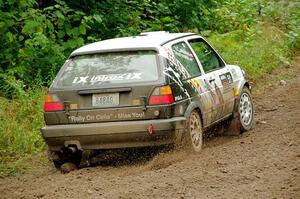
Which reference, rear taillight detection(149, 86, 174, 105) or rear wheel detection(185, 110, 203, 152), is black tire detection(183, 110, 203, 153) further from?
rear taillight detection(149, 86, 174, 105)

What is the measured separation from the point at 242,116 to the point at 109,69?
272 centimetres

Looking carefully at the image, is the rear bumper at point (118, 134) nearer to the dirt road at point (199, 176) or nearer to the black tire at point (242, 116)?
the dirt road at point (199, 176)

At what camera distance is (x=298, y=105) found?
34.6 ft

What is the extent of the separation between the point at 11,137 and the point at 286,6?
47.2 feet

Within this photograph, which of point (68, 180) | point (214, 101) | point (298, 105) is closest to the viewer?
point (68, 180)

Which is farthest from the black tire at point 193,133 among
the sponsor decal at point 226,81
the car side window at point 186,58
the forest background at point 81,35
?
the forest background at point 81,35

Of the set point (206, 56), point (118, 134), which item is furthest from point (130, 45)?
point (206, 56)

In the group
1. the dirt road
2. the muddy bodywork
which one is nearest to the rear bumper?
the muddy bodywork

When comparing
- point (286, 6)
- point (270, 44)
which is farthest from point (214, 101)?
point (286, 6)

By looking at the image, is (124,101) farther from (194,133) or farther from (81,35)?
(81,35)

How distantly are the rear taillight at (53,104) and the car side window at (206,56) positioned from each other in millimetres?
2141

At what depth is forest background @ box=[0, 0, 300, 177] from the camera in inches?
361

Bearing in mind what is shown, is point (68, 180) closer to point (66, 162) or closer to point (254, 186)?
point (66, 162)

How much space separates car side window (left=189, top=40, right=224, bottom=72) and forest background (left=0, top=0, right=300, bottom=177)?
2566mm
